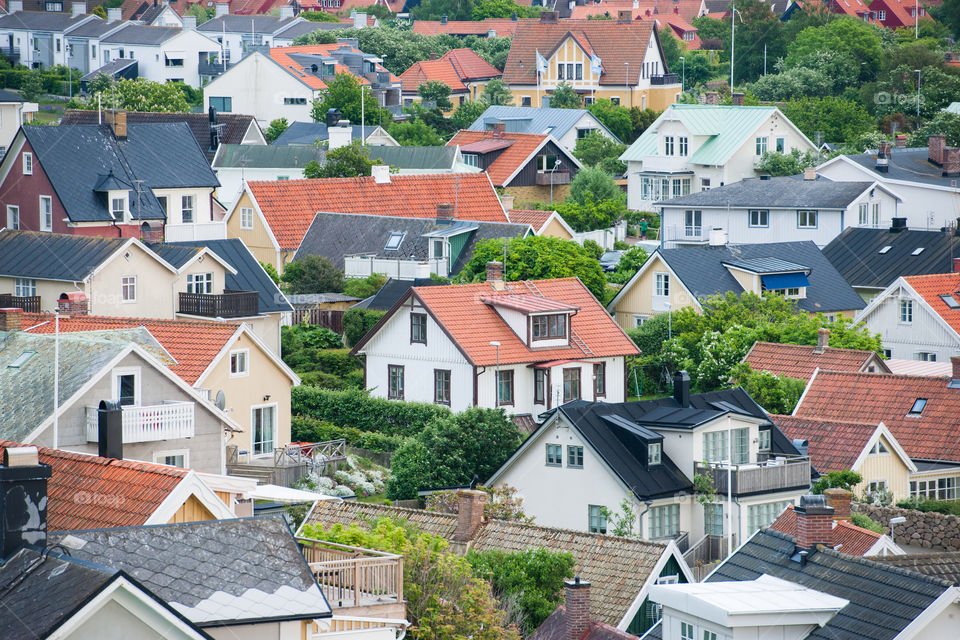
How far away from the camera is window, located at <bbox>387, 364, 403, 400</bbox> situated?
5350cm

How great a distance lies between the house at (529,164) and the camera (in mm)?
94750

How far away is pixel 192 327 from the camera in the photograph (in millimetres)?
43281

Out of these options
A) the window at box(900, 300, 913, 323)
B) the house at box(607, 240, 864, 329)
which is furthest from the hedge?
the window at box(900, 300, 913, 323)

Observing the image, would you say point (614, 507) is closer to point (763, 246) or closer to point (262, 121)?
point (763, 246)

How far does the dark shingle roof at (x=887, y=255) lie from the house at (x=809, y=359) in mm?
15681

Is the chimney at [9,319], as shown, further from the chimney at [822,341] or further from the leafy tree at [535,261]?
the leafy tree at [535,261]

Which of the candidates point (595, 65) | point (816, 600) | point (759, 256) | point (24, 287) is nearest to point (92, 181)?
point (24, 287)

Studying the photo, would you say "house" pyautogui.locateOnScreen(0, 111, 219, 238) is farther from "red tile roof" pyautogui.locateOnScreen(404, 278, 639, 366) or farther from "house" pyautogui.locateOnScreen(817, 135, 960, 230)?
"house" pyautogui.locateOnScreen(817, 135, 960, 230)

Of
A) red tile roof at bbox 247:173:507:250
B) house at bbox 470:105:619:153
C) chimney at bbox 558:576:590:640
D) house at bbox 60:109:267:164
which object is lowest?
chimney at bbox 558:576:590:640

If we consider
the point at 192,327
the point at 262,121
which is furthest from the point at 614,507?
the point at 262,121

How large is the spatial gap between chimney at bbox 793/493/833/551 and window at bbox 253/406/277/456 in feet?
74.6

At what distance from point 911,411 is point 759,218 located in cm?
2946

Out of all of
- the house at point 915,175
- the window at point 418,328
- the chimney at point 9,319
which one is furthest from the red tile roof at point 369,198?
the chimney at point 9,319

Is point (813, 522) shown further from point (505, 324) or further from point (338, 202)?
point (338, 202)
